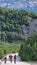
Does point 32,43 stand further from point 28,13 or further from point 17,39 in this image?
point 28,13

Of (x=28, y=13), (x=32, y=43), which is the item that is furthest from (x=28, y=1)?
(x=32, y=43)

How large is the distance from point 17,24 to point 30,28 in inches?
118

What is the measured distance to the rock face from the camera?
60044 mm

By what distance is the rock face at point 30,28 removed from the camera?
6004cm

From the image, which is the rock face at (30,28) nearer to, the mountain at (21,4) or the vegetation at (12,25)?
the vegetation at (12,25)

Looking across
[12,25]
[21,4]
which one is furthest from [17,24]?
[21,4]

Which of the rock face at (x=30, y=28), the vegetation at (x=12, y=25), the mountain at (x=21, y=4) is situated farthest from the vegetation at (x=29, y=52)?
the mountain at (x=21, y=4)

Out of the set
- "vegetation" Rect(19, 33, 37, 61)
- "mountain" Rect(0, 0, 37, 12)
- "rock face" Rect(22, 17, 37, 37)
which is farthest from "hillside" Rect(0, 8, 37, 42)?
"vegetation" Rect(19, 33, 37, 61)

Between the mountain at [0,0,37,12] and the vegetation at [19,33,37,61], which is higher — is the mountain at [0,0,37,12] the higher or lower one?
the lower one

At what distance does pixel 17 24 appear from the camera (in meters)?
62.4

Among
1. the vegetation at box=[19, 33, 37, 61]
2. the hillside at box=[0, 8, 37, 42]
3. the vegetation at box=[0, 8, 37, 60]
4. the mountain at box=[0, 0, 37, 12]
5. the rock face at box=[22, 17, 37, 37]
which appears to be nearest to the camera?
the vegetation at box=[19, 33, 37, 61]

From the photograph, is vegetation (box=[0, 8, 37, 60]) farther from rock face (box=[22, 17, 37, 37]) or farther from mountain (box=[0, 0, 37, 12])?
mountain (box=[0, 0, 37, 12])

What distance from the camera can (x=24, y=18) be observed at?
64250mm

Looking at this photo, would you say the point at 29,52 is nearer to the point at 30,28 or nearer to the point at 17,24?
the point at 30,28
